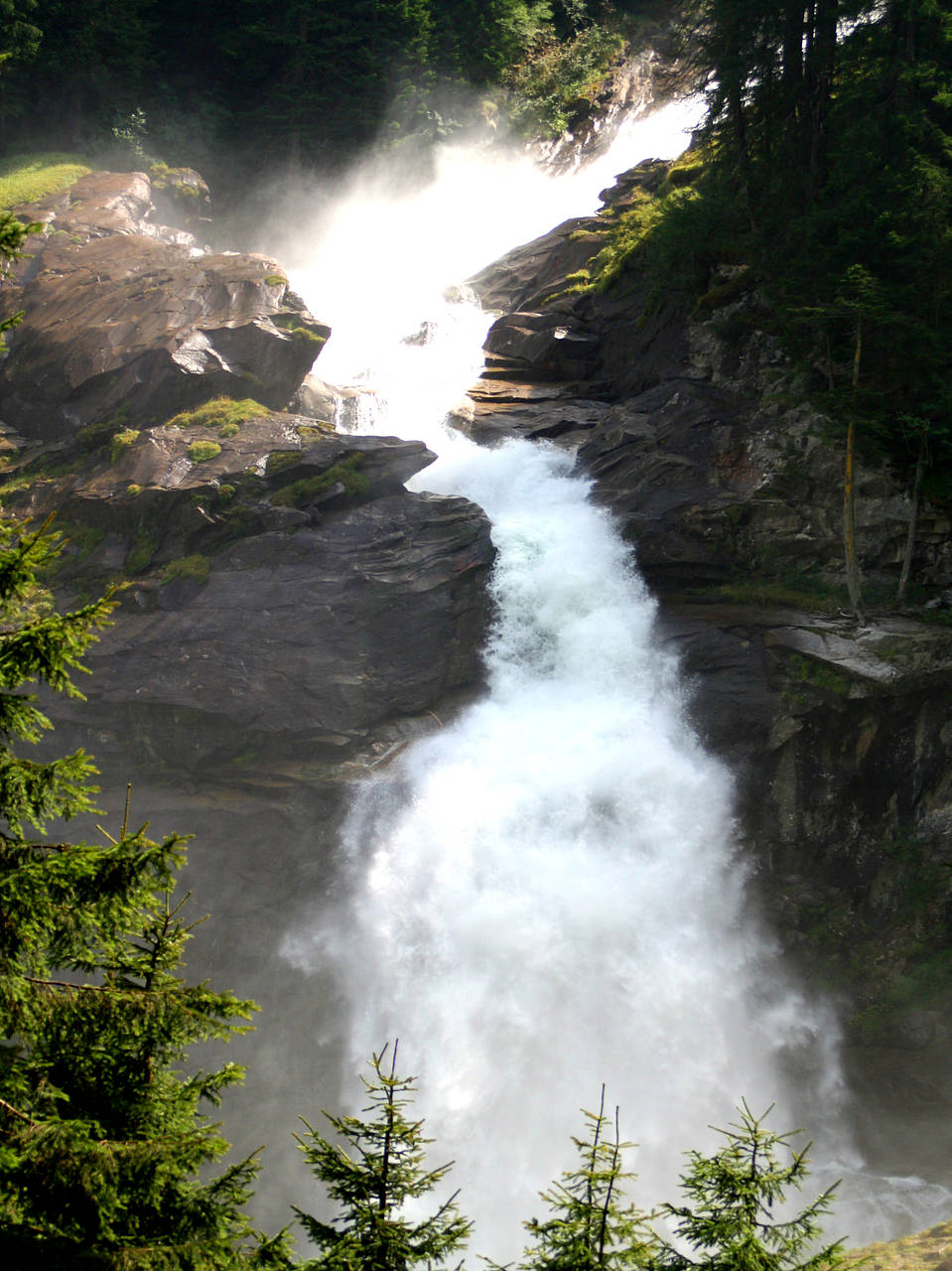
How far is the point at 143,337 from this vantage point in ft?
77.2

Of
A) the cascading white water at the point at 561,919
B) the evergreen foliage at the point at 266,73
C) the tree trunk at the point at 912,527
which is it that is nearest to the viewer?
the cascading white water at the point at 561,919

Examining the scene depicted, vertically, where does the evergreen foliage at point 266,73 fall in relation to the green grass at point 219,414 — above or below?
above

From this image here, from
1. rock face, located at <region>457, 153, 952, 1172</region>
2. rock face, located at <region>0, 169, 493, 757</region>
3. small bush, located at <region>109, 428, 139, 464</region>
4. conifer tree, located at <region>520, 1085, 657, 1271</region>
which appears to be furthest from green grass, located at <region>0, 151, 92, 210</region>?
conifer tree, located at <region>520, 1085, 657, 1271</region>

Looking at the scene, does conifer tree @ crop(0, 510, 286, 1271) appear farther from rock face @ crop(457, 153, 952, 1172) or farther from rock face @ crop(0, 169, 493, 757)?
rock face @ crop(0, 169, 493, 757)

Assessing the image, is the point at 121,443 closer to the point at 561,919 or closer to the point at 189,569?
the point at 189,569

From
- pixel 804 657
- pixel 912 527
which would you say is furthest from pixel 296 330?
pixel 912 527

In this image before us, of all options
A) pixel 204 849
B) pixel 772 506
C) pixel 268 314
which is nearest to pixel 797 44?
pixel 772 506

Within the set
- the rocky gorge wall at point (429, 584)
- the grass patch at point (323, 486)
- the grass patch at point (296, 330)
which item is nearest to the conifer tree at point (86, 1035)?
the rocky gorge wall at point (429, 584)

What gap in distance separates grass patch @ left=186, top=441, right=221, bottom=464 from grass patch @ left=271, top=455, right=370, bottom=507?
6.55 ft

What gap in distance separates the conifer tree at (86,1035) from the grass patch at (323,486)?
1563 cm

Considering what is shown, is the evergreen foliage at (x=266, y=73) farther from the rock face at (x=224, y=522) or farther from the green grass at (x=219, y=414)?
the green grass at (x=219, y=414)

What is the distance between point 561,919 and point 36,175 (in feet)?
104

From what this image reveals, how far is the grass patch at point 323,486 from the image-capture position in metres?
19.9

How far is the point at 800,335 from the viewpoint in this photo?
1859 cm
